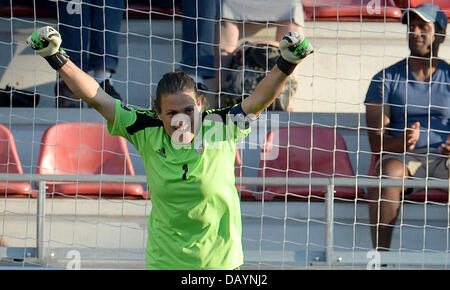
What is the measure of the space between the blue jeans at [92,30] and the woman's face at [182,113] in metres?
2.65

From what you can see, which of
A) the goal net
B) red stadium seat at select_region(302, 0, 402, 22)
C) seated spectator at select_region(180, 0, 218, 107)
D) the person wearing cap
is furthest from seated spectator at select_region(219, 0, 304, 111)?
the person wearing cap

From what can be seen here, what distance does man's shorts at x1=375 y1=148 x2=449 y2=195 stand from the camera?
609 cm

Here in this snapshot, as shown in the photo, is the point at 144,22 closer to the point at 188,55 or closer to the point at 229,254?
the point at 188,55

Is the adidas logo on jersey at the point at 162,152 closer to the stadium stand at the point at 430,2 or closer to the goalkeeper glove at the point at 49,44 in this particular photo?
the goalkeeper glove at the point at 49,44

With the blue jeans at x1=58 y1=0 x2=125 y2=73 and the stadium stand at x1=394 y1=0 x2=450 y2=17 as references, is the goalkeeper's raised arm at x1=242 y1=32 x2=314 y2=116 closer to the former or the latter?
the blue jeans at x1=58 y1=0 x2=125 y2=73

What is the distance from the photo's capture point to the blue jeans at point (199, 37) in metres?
6.47

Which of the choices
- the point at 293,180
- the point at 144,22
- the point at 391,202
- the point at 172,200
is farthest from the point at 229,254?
the point at 144,22

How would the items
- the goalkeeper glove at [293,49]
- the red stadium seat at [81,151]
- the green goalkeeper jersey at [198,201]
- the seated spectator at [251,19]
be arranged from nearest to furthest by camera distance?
the goalkeeper glove at [293,49]
the green goalkeeper jersey at [198,201]
the red stadium seat at [81,151]
the seated spectator at [251,19]

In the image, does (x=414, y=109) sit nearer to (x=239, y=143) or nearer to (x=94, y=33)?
(x=239, y=143)

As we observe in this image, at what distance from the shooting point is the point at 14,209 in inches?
239

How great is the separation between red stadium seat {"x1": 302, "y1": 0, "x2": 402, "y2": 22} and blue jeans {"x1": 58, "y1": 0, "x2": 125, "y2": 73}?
61.6 inches

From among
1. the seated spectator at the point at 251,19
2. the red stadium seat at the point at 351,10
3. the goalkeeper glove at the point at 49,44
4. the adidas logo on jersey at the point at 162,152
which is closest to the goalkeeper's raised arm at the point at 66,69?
the goalkeeper glove at the point at 49,44

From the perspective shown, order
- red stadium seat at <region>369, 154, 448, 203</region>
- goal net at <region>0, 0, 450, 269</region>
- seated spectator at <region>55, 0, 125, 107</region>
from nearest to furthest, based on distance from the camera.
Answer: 1. goal net at <region>0, 0, 450, 269</region>
2. red stadium seat at <region>369, 154, 448, 203</region>
3. seated spectator at <region>55, 0, 125, 107</region>

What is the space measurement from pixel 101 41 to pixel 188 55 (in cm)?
61
